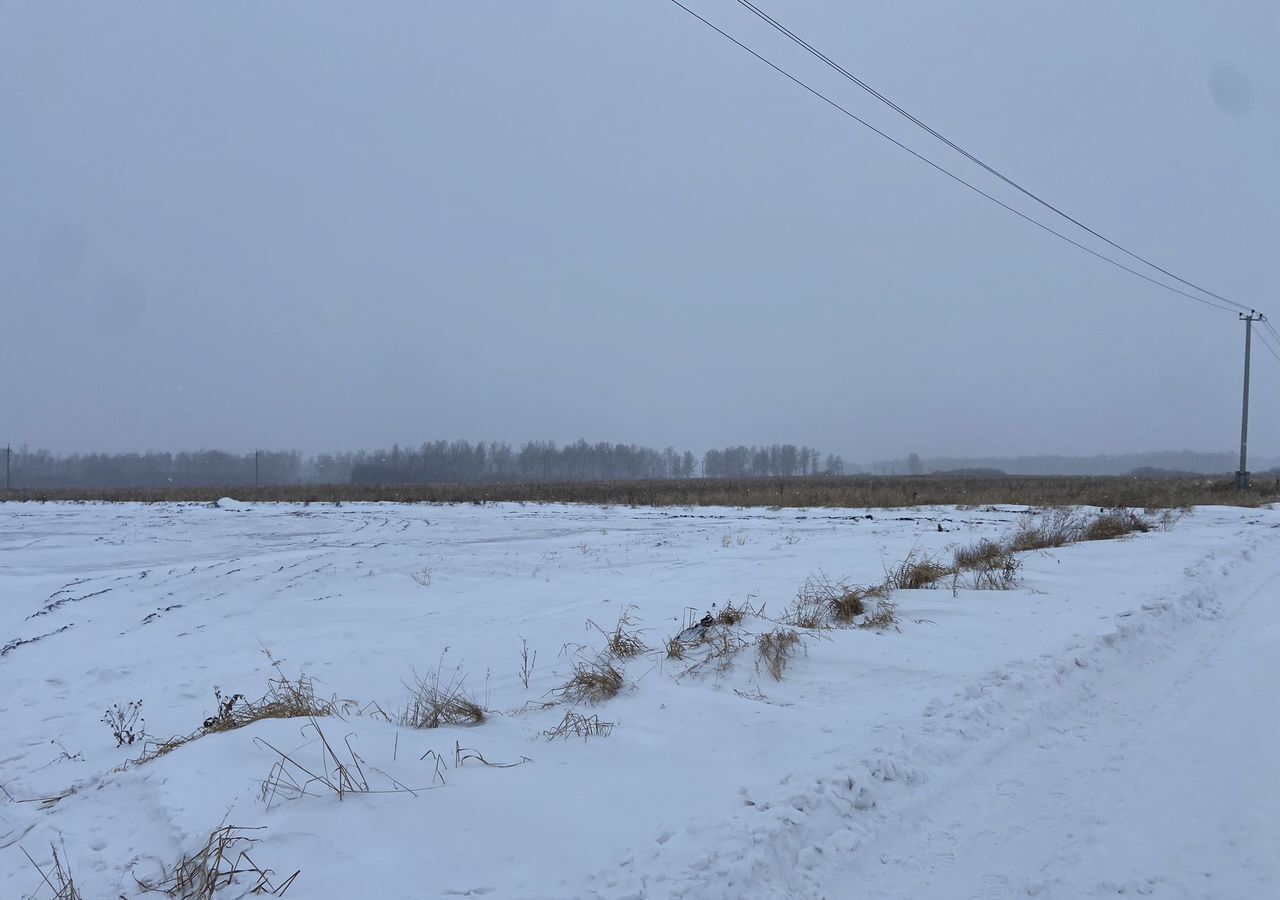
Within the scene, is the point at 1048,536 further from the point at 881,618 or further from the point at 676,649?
the point at 676,649

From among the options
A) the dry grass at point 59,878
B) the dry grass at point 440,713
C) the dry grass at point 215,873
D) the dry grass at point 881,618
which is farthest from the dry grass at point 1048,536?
the dry grass at point 59,878

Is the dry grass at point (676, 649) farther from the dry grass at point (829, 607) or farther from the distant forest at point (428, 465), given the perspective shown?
the distant forest at point (428, 465)

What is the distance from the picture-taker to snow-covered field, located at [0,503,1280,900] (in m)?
3.18

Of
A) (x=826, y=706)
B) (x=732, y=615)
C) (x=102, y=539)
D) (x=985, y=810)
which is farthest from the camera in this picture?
(x=102, y=539)

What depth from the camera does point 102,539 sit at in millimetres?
20953

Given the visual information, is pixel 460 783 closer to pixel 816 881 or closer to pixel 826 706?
pixel 816 881

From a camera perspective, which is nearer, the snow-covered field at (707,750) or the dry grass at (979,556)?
the snow-covered field at (707,750)

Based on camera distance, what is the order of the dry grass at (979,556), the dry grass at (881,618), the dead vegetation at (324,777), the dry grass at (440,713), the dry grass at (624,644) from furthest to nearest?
the dry grass at (979,556) < the dry grass at (881,618) < the dry grass at (624,644) < the dry grass at (440,713) < the dead vegetation at (324,777)

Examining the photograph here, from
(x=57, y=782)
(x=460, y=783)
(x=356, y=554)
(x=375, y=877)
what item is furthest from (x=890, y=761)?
(x=356, y=554)

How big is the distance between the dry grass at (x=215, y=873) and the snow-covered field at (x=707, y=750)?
0.06 meters

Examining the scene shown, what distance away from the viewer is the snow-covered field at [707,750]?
3.18 metres

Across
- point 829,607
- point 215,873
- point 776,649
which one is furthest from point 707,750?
point 829,607

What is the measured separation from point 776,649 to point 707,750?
6.75 ft

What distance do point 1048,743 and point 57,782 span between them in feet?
22.2
